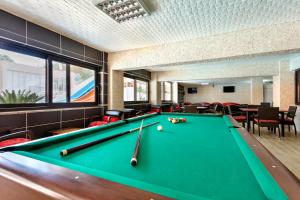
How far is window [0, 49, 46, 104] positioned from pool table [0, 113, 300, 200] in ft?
6.77

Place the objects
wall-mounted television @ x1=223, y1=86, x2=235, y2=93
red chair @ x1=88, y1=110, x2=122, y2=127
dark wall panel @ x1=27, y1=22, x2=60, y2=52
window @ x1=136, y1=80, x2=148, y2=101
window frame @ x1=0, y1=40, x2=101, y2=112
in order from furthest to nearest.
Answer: wall-mounted television @ x1=223, y1=86, x2=235, y2=93
window @ x1=136, y1=80, x2=148, y2=101
red chair @ x1=88, y1=110, x2=122, y2=127
dark wall panel @ x1=27, y1=22, x2=60, y2=52
window frame @ x1=0, y1=40, x2=101, y2=112

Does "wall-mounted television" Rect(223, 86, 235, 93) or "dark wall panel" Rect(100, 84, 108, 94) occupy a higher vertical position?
"wall-mounted television" Rect(223, 86, 235, 93)

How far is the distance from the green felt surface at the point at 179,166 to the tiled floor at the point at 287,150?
81.0 inches

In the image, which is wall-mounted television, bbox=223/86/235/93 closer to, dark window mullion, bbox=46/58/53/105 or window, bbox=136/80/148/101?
window, bbox=136/80/148/101

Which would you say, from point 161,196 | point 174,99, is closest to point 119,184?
point 161,196

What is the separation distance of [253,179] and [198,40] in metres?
3.32

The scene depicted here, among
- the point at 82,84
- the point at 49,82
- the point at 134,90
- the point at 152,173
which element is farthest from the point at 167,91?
the point at 152,173

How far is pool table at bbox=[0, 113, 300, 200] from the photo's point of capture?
0.57 metres

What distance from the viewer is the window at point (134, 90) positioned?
6227 millimetres

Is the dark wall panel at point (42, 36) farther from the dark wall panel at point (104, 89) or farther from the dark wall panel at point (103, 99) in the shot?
the dark wall panel at point (103, 99)

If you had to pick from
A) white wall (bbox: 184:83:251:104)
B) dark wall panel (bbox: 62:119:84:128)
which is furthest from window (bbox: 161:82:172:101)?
dark wall panel (bbox: 62:119:84:128)

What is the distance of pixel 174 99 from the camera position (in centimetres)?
1079

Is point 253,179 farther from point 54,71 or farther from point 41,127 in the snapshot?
point 54,71

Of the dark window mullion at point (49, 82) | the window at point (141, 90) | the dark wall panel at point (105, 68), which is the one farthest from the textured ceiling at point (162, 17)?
the window at point (141, 90)
